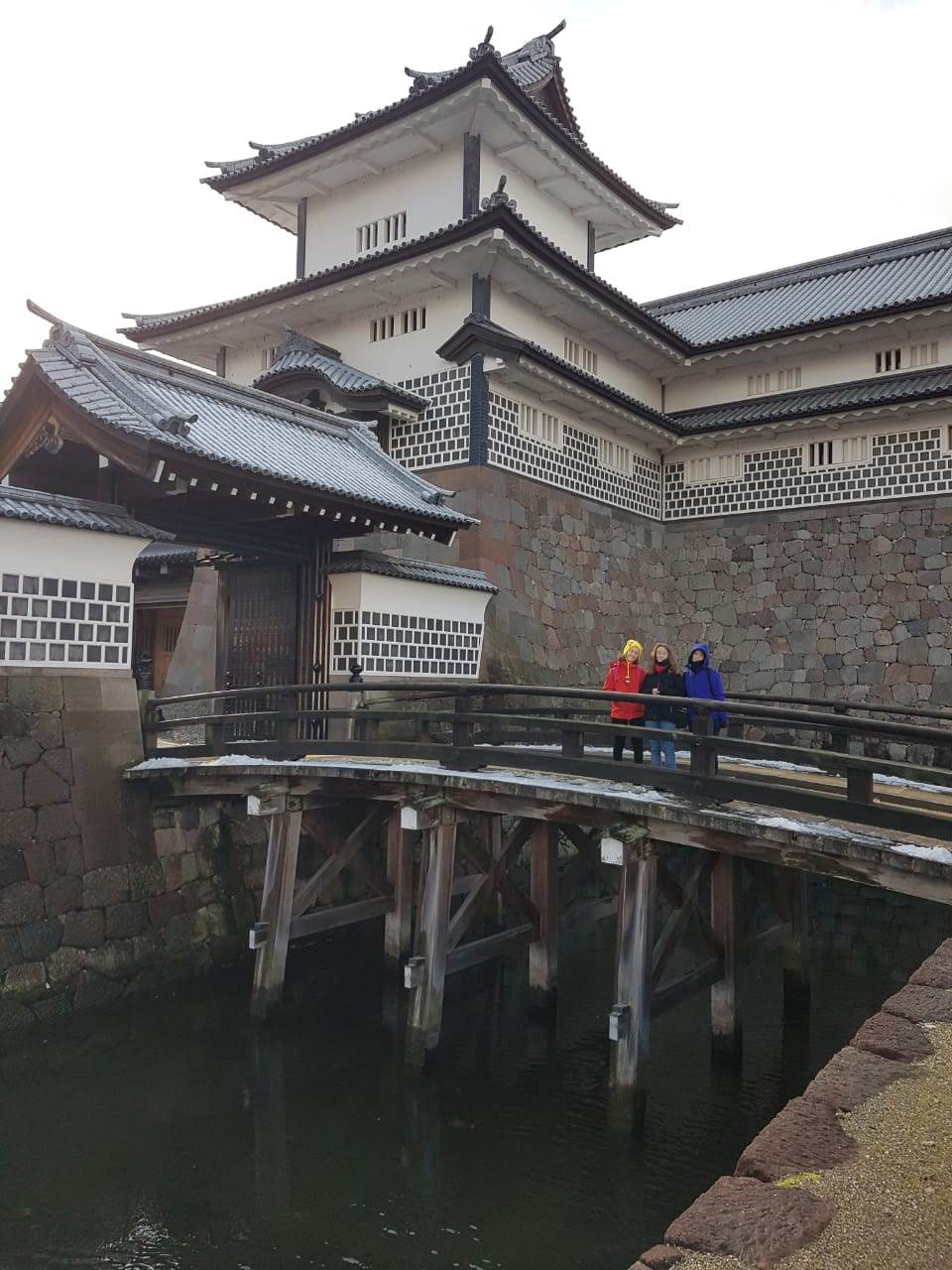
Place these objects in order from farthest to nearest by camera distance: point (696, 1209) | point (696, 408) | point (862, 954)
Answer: point (696, 408)
point (862, 954)
point (696, 1209)

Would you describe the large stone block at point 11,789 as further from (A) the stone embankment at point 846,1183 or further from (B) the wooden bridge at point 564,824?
(A) the stone embankment at point 846,1183

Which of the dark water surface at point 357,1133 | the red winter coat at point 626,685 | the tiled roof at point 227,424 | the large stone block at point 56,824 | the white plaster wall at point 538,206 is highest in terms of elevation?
the white plaster wall at point 538,206

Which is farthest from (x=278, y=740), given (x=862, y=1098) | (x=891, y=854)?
(x=862, y=1098)

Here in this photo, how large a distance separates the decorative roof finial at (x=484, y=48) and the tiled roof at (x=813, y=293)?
279 inches

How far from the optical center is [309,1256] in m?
5.34

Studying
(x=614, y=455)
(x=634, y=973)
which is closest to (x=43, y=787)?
(x=634, y=973)

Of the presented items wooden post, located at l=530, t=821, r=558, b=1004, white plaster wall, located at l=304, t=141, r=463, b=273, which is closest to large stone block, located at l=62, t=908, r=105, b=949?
wooden post, located at l=530, t=821, r=558, b=1004

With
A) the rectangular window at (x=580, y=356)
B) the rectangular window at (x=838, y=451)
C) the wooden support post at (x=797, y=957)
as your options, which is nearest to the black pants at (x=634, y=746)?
the wooden support post at (x=797, y=957)

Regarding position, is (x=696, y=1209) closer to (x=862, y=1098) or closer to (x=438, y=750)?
(x=862, y=1098)

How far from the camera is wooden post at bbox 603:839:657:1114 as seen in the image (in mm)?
6828

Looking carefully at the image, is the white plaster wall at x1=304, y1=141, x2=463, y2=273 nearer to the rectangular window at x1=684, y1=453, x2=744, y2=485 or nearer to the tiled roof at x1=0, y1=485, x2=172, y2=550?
the rectangular window at x1=684, y1=453, x2=744, y2=485

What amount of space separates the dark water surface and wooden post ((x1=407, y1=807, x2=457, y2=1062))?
35 cm

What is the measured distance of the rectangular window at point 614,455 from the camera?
1798cm

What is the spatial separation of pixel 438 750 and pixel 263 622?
515 cm
